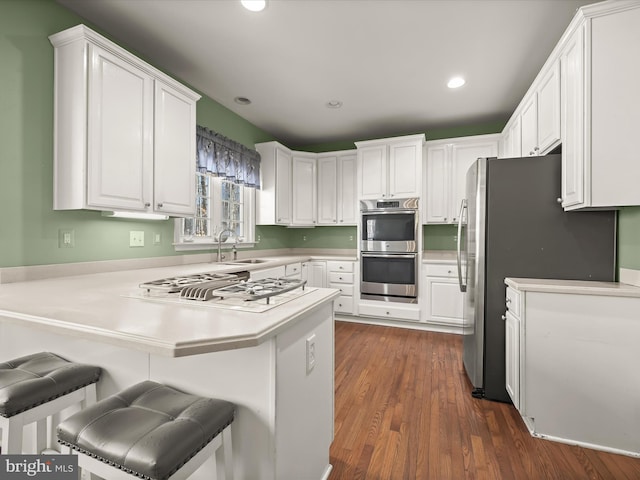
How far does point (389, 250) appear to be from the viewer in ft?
12.9

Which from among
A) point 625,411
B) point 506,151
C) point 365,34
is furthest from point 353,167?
point 625,411

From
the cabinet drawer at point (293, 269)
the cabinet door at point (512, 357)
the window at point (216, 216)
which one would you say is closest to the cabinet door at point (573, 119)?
the cabinet door at point (512, 357)

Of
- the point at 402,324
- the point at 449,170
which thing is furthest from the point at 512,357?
the point at 449,170

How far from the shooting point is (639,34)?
5.26 ft

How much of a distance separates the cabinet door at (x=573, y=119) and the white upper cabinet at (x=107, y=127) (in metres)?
2.75

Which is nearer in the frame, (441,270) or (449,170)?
(441,270)

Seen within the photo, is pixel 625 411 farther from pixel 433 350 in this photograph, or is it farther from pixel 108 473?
pixel 108 473

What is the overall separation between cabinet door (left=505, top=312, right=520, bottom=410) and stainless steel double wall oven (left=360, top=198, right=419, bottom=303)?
1.75 meters

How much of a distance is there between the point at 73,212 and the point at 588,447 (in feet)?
11.4

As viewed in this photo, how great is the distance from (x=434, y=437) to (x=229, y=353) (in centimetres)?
145

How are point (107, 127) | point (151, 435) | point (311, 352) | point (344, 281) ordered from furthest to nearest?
point (344, 281) → point (107, 127) → point (311, 352) → point (151, 435)

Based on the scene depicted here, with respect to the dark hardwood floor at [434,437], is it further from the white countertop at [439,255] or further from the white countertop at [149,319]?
the white countertop at [439,255]

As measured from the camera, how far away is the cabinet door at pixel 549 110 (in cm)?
204

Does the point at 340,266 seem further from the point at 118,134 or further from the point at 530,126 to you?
the point at 118,134
